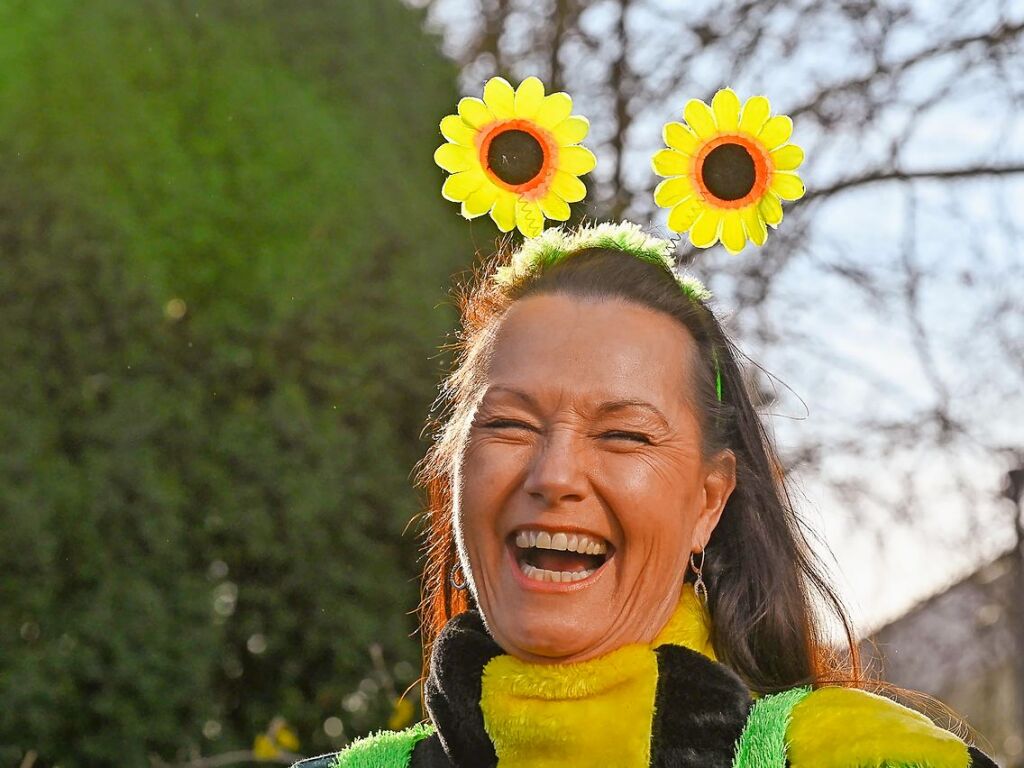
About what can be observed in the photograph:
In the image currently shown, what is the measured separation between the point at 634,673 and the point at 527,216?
0.82 metres

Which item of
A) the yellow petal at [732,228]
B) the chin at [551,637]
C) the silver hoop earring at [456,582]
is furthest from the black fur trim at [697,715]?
the yellow petal at [732,228]

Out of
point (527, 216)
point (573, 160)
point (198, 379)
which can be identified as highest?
point (573, 160)

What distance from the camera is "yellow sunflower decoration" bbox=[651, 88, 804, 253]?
228cm

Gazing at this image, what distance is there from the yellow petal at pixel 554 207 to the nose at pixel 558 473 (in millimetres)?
502

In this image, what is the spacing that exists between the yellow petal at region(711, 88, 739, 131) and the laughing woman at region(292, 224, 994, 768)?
0.69 ft

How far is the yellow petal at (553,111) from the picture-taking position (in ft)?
7.73

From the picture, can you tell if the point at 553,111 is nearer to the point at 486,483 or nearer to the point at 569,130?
the point at 569,130

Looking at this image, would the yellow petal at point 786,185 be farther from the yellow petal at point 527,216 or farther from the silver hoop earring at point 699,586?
the silver hoop earring at point 699,586

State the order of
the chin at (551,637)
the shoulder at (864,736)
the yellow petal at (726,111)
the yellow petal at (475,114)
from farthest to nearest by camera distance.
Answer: the yellow petal at (475,114)
the yellow petal at (726,111)
the chin at (551,637)
the shoulder at (864,736)

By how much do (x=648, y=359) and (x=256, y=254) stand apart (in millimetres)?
3772

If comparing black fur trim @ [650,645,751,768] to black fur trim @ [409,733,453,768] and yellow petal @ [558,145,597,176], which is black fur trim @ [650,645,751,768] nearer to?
black fur trim @ [409,733,453,768]

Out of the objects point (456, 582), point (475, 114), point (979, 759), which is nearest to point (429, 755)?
point (456, 582)

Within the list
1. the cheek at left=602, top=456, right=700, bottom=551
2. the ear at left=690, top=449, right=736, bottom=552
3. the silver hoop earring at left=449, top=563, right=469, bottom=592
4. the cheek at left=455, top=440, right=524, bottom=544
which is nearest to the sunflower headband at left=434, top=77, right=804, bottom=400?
the ear at left=690, top=449, right=736, bottom=552

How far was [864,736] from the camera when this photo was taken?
1.80m
